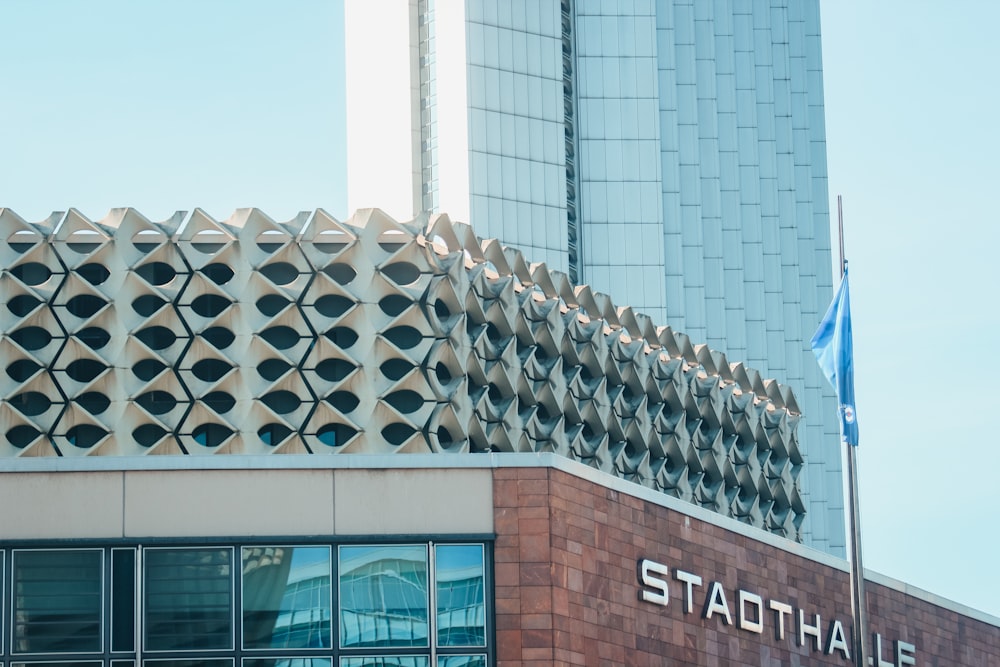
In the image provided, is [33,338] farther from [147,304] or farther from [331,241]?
[331,241]

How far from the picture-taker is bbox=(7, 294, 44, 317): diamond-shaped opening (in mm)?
66188

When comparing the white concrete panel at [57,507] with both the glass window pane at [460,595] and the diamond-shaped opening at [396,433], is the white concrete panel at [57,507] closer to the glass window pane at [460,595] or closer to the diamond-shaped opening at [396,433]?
the glass window pane at [460,595]

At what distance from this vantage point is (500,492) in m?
34.4

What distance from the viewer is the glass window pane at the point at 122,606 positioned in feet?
109

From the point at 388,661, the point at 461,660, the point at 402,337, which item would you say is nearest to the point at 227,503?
the point at 388,661

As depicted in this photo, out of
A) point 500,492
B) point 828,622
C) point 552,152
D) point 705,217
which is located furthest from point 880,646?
point 705,217

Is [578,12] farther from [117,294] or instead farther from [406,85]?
[117,294]

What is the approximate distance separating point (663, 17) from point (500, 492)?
107 metres

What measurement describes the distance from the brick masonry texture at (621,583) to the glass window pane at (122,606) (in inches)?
254

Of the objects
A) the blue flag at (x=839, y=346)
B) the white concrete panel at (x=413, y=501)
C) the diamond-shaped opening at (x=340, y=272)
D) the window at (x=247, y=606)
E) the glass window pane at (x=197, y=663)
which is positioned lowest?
the glass window pane at (x=197, y=663)

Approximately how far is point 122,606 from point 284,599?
9.24 feet

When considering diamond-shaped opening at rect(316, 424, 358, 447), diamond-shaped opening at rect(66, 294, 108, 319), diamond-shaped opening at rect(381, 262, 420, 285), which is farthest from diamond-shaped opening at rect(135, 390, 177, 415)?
diamond-shaped opening at rect(381, 262, 420, 285)

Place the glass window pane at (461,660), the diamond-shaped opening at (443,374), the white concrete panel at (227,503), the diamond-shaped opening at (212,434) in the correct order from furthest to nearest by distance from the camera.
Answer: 1. the diamond-shaped opening at (443,374)
2. the diamond-shaped opening at (212,434)
3. the glass window pane at (461,660)
4. the white concrete panel at (227,503)

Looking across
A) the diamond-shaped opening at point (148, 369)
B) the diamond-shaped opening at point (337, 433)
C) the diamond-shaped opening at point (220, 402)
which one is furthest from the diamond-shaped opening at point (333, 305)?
the diamond-shaped opening at point (148, 369)
